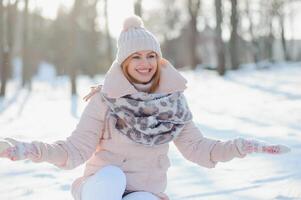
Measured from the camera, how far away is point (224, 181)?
11.2 feet

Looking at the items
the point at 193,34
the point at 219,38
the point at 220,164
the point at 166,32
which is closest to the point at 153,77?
the point at 220,164

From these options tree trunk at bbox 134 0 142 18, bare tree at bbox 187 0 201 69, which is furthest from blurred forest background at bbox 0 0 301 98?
tree trunk at bbox 134 0 142 18

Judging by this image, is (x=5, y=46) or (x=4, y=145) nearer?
(x=4, y=145)

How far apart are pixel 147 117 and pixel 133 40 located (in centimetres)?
37

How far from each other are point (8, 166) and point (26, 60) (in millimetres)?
14484

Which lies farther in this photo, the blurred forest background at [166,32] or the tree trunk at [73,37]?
the blurred forest background at [166,32]

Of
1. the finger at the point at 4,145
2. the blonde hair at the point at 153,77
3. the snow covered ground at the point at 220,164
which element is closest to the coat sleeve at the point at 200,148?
the blonde hair at the point at 153,77

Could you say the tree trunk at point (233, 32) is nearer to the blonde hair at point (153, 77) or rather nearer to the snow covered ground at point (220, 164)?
the snow covered ground at point (220, 164)

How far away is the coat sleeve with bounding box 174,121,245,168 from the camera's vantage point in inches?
89.2

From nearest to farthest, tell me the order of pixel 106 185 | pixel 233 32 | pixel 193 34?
1. pixel 106 185
2. pixel 233 32
3. pixel 193 34

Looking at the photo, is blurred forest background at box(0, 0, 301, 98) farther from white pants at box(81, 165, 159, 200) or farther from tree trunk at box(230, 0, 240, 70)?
white pants at box(81, 165, 159, 200)

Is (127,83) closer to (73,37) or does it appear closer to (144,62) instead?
(144,62)

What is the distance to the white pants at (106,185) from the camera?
6.56 ft

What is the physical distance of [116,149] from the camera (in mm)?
2211
